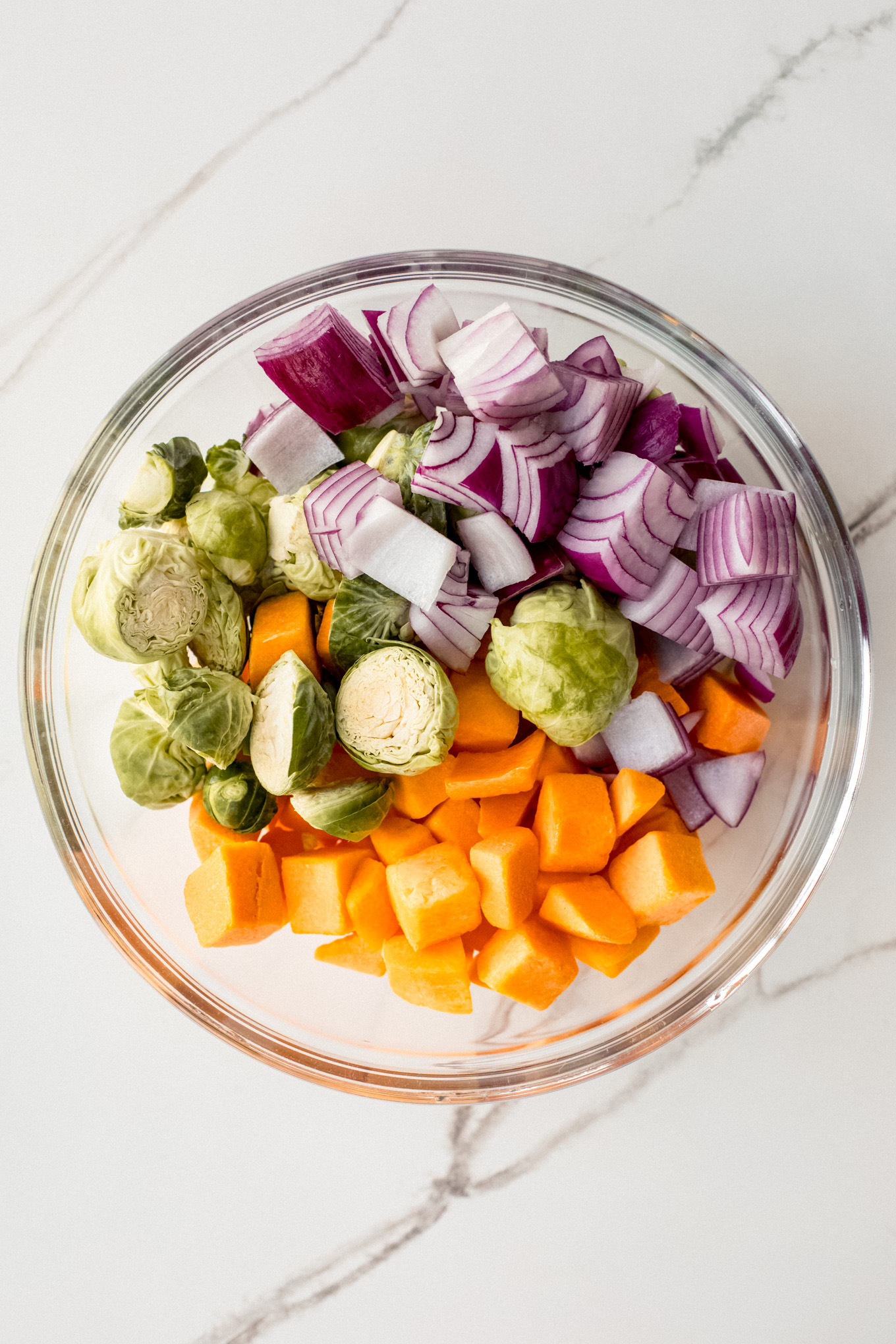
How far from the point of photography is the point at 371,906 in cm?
161

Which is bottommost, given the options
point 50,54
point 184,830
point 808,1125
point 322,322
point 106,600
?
point 808,1125

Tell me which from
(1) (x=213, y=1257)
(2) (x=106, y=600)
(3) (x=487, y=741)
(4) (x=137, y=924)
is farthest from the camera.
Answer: (1) (x=213, y=1257)

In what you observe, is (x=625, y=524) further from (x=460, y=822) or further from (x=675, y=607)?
(x=460, y=822)

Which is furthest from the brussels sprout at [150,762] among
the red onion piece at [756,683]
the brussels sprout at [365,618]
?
the red onion piece at [756,683]

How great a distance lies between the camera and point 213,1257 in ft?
6.50

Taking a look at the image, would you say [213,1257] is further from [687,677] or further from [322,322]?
[322,322]

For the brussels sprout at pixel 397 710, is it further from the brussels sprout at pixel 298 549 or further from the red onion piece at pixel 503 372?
the red onion piece at pixel 503 372

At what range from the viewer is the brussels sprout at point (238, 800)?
1.57m

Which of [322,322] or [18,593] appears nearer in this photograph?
[322,322]

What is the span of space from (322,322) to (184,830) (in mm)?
1022


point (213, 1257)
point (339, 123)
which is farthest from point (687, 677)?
point (213, 1257)

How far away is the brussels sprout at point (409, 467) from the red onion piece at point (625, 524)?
22 centimetres

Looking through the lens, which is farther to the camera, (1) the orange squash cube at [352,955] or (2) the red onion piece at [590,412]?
(1) the orange squash cube at [352,955]

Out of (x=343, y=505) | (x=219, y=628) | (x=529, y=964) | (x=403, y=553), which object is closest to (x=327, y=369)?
(x=343, y=505)
